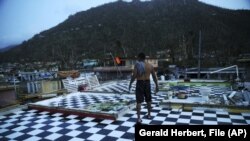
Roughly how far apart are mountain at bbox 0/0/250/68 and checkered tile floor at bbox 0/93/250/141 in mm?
25482

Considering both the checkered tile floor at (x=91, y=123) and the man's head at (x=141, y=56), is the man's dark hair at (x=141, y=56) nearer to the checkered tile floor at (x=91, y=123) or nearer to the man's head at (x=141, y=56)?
the man's head at (x=141, y=56)

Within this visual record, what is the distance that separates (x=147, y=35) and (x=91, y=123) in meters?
39.4

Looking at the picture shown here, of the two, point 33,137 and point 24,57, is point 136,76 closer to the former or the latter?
point 33,137

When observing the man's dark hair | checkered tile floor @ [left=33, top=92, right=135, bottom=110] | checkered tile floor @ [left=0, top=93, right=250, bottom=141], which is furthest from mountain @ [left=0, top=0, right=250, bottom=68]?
the man's dark hair

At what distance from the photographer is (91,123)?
4922mm

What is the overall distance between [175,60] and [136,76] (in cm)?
3084

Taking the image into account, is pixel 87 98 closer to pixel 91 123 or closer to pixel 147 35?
pixel 91 123

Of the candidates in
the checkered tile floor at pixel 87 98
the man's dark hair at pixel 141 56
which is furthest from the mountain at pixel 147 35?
the man's dark hair at pixel 141 56

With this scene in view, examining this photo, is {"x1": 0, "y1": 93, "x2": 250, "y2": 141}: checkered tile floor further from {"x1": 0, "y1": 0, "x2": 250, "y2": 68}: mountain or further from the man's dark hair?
{"x1": 0, "y1": 0, "x2": 250, "y2": 68}: mountain

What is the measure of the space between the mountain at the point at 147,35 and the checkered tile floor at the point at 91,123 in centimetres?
2548

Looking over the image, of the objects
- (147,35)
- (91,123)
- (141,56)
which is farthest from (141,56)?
(147,35)

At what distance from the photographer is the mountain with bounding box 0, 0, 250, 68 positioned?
32062 mm

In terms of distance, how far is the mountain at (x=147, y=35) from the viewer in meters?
32.1

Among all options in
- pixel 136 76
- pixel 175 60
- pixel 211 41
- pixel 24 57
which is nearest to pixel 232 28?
pixel 211 41
